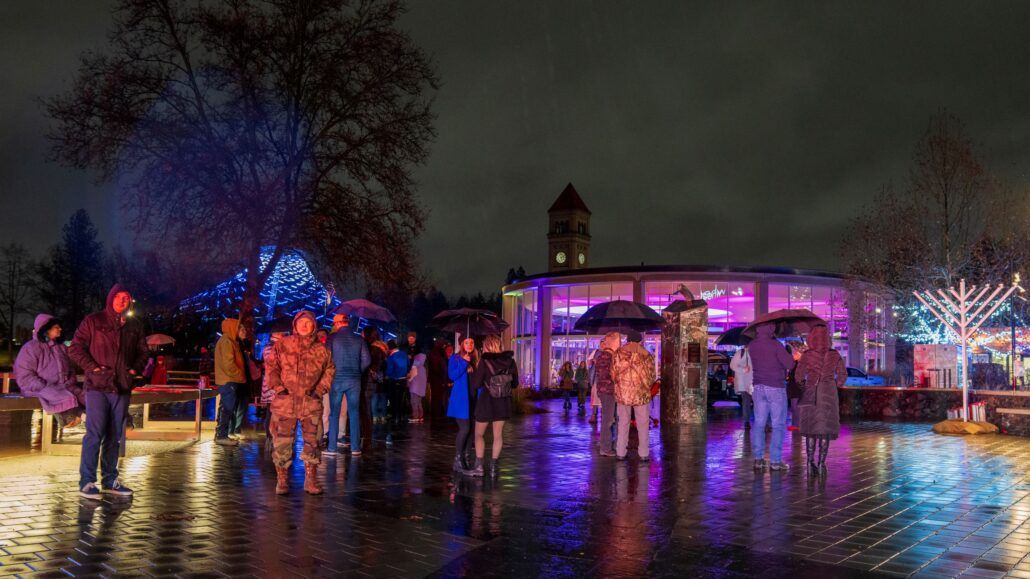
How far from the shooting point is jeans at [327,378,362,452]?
1152 centimetres

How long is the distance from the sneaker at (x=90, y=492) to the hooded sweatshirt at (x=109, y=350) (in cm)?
84

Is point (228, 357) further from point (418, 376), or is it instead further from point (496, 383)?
point (418, 376)

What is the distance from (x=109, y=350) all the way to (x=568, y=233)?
119m

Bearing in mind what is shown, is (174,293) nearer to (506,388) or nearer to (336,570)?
(506,388)

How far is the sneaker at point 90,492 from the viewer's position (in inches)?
309

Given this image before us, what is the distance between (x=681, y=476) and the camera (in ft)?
34.9

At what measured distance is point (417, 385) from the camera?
1875 cm

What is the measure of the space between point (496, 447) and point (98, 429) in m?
4.29

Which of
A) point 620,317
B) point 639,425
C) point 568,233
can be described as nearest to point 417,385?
point 620,317

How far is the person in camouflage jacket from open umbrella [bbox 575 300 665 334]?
6.39 m

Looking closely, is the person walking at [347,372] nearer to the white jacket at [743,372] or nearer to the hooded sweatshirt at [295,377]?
the hooded sweatshirt at [295,377]

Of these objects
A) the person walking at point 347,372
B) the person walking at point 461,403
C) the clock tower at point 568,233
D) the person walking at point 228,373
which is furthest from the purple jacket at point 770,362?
the clock tower at point 568,233

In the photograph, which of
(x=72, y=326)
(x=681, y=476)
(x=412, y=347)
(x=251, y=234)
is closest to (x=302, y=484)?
(x=681, y=476)

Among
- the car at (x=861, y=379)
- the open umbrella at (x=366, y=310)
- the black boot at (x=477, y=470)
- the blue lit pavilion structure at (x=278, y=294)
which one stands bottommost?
the black boot at (x=477, y=470)
